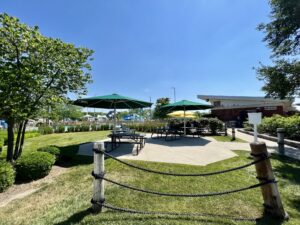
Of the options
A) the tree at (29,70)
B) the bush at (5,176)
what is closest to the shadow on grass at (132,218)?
the bush at (5,176)

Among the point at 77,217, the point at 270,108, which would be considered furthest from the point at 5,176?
the point at 270,108

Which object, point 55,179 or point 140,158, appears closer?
point 55,179

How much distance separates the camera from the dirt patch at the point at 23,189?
406 centimetres

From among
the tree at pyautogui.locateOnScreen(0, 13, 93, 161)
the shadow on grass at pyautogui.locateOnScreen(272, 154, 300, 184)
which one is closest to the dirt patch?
the tree at pyautogui.locateOnScreen(0, 13, 93, 161)

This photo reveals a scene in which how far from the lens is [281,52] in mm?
11555

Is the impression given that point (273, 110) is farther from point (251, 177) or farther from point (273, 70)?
point (251, 177)

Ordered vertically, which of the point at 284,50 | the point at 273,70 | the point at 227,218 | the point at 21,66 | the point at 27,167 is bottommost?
the point at 227,218

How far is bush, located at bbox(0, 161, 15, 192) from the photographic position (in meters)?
4.21

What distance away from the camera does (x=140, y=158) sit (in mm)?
6820

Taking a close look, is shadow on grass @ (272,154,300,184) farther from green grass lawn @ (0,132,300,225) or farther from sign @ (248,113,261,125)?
sign @ (248,113,261,125)

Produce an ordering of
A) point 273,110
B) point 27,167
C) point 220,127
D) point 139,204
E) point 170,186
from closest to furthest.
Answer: point 139,204, point 170,186, point 27,167, point 220,127, point 273,110

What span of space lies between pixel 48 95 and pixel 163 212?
15.2 ft

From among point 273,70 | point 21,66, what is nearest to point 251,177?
point 21,66

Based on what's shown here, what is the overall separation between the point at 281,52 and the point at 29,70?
12.8 meters
